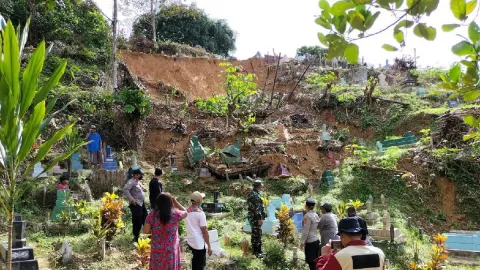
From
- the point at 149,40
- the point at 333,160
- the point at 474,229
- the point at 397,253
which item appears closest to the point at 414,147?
the point at 333,160

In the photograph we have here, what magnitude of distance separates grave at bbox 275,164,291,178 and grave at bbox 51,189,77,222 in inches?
247

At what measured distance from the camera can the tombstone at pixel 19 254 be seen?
4.70 metres

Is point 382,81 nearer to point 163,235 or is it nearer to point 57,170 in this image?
point 57,170

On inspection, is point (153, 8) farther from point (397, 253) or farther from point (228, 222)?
point (397, 253)

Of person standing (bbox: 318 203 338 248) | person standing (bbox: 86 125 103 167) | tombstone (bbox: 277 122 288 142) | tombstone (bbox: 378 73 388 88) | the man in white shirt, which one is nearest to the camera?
the man in white shirt

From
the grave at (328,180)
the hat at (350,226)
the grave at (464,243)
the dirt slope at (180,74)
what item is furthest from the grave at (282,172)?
the dirt slope at (180,74)

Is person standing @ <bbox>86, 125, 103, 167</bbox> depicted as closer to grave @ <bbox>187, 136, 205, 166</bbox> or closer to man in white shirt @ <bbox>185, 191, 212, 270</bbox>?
→ grave @ <bbox>187, 136, 205, 166</bbox>

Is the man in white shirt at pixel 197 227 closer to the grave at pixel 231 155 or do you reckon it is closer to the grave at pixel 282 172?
the grave at pixel 282 172

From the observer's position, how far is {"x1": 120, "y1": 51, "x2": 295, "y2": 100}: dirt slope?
76.6 ft

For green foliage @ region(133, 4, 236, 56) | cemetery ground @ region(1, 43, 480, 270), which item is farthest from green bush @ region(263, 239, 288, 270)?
green foliage @ region(133, 4, 236, 56)

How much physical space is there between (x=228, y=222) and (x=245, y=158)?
5.10 m

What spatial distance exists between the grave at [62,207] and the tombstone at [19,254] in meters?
2.68

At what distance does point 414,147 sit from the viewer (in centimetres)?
1362

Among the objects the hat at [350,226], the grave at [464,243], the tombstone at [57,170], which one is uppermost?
the tombstone at [57,170]
